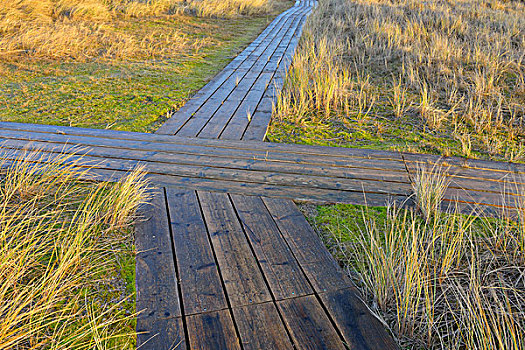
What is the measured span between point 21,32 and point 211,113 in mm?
5569

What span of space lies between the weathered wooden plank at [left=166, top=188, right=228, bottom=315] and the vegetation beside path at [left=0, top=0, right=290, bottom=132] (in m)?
1.78

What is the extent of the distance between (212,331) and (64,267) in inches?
33.3

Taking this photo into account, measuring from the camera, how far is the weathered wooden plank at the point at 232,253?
81.2 inches

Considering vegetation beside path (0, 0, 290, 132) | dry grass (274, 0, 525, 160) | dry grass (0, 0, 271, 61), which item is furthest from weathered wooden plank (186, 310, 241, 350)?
dry grass (0, 0, 271, 61)

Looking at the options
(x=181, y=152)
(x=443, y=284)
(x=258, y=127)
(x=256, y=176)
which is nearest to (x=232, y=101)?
(x=258, y=127)

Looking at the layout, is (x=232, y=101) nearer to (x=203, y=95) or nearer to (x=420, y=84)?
(x=203, y=95)

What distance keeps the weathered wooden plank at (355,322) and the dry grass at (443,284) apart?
6 centimetres

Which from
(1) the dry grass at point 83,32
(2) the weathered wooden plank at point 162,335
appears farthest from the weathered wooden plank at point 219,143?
(1) the dry grass at point 83,32

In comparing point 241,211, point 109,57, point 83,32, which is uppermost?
point 83,32

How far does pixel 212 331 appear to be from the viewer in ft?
6.02

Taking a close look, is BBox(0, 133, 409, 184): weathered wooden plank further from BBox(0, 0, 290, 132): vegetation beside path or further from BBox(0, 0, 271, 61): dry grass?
BBox(0, 0, 271, 61): dry grass

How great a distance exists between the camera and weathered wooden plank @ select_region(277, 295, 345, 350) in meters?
1.79

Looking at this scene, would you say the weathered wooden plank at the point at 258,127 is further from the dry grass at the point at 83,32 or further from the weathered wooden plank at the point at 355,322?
the dry grass at the point at 83,32

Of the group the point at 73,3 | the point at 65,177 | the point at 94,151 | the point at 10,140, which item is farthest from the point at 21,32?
the point at 65,177
